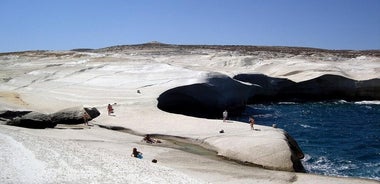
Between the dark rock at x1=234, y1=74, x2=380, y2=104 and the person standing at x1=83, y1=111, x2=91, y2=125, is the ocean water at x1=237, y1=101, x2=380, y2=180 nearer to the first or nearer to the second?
the dark rock at x1=234, y1=74, x2=380, y2=104

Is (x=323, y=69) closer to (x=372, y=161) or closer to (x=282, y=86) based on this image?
(x=282, y=86)

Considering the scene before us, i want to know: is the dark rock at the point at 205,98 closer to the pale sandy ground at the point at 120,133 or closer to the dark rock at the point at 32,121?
the pale sandy ground at the point at 120,133

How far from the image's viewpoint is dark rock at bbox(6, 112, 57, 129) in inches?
965

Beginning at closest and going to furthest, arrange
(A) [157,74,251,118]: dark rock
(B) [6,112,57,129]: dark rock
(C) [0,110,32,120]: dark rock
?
(B) [6,112,57,129]: dark rock, (C) [0,110,32,120]: dark rock, (A) [157,74,251,118]: dark rock

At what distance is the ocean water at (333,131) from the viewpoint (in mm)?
22078

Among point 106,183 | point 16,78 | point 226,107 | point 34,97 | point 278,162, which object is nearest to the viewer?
point 106,183

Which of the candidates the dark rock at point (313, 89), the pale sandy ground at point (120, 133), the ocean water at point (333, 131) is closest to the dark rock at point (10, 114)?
the pale sandy ground at point (120, 133)

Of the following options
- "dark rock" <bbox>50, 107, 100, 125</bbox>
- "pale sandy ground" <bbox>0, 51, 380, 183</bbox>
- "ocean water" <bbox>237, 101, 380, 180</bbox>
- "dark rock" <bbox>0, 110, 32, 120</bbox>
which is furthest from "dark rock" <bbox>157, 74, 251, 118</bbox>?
"dark rock" <bbox>0, 110, 32, 120</bbox>

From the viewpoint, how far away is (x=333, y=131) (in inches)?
1264

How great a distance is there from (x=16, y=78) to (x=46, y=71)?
337 cm

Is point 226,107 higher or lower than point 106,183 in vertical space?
lower

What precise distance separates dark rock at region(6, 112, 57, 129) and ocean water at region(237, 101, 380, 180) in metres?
13.9

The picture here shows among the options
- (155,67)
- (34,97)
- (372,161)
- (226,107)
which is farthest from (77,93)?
(372,161)

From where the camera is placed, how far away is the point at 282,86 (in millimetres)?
51906
